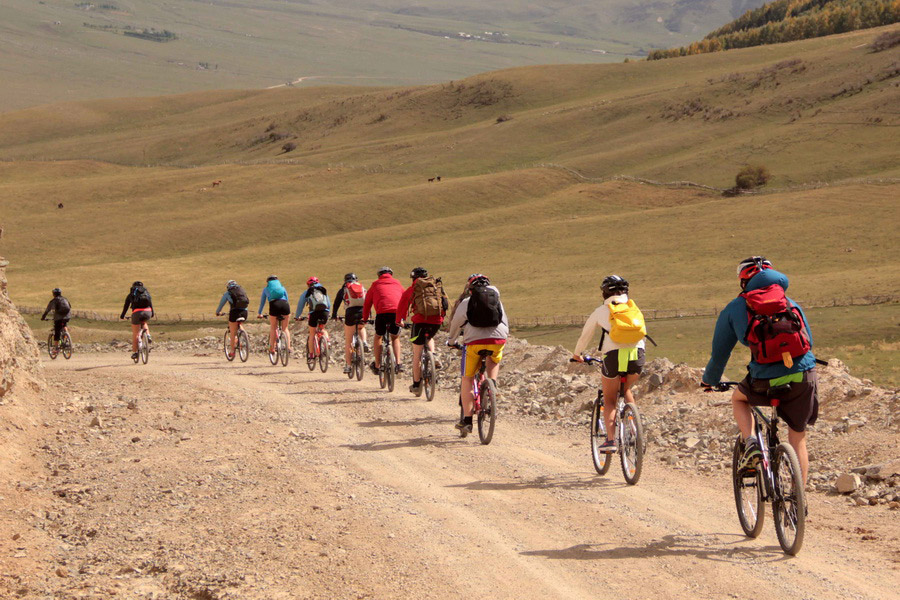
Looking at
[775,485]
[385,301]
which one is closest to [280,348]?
[385,301]

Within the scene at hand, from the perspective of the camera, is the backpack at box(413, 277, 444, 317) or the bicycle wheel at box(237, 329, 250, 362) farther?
the bicycle wheel at box(237, 329, 250, 362)

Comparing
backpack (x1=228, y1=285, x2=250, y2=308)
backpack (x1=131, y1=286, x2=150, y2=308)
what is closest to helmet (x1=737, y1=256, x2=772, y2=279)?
backpack (x1=228, y1=285, x2=250, y2=308)

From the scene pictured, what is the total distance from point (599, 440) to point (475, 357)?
2.35m

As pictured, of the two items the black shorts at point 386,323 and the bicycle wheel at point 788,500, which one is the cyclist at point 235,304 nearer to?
the black shorts at point 386,323

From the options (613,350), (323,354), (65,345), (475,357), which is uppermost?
(613,350)

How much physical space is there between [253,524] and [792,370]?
17.2ft

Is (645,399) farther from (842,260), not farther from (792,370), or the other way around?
(842,260)

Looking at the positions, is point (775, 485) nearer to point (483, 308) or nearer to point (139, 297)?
point (483, 308)

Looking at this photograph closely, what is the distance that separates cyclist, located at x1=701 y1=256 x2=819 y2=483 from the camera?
8289 mm

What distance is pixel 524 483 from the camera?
1123 centimetres

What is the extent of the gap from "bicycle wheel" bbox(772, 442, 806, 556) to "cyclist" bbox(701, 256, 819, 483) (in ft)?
0.52

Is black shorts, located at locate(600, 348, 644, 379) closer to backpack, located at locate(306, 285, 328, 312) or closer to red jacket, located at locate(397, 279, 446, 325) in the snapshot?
red jacket, located at locate(397, 279, 446, 325)

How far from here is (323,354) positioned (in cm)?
2336

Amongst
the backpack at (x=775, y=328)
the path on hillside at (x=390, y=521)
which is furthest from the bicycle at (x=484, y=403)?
the backpack at (x=775, y=328)
